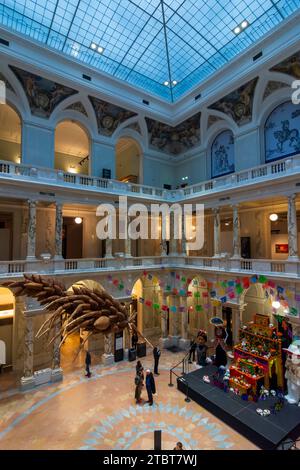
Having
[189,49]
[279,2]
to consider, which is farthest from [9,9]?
[279,2]

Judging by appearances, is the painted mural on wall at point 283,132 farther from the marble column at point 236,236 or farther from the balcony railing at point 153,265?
the balcony railing at point 153,265

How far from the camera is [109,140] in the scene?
16.4m

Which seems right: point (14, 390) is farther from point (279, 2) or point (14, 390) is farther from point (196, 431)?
point (279, 2)

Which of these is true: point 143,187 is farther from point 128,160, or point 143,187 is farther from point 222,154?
point 222,154

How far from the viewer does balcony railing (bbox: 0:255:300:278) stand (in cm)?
Result: 1138

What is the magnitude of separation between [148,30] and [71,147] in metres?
8.40

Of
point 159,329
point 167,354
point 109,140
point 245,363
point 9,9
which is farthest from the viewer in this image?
point 159,329

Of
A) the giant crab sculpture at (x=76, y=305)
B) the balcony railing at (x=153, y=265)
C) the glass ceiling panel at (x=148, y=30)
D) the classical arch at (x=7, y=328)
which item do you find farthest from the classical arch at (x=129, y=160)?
the giant crab sculpture at (x=76, y=305)

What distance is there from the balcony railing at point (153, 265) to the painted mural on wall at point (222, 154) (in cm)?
597

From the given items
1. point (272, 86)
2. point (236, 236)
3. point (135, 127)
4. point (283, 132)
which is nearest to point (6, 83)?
point (135, 127)

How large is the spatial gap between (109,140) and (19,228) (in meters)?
7.51

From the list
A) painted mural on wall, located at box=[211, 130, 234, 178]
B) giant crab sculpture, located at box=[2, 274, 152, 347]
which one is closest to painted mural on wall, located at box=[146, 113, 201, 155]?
painted mural on wall, located at box=[211, 130, 234, 178]

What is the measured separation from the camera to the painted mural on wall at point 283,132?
12.9 metres

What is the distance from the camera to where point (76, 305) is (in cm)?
200
